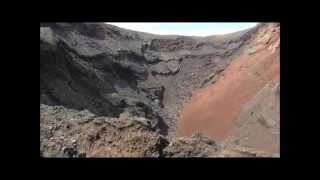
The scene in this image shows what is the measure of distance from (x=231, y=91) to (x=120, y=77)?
4.56 meters

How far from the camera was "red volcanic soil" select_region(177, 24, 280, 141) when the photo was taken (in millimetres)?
16000

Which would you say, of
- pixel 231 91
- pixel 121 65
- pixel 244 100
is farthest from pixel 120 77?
pixel 244 100

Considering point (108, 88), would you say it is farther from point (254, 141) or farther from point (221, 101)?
point (254, 141)

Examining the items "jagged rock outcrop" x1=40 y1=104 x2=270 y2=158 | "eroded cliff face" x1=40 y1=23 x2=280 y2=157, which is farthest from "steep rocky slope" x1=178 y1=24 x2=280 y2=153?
"jagged rock outcrop" x1=40 y1=104 x2=270 y2=158

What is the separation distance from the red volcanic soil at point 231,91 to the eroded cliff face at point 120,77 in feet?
2.02

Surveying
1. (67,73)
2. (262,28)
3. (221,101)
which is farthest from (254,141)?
(262,28)

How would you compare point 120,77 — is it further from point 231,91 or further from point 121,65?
point 231,91

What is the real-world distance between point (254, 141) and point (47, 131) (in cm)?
553

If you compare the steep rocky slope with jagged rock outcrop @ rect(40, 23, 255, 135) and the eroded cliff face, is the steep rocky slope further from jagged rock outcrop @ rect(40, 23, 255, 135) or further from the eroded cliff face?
jagged rock outcrop @ rect(40, 23, 255, 135)

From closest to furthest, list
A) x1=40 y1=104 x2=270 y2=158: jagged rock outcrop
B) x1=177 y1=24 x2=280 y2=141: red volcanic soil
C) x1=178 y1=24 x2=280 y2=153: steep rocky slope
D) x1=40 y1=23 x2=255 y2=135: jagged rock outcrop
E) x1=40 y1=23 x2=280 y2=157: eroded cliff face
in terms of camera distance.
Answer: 1. x1=40 y1=104 x2=270 y2=158: jagged rock outcrop
2. x1=40 y1=23 x2=280 y2=157: eroded cliff face
3. x1=178 y1=24 x2=280 y2=153: steep rocky slope
4. x1=40 y1=23 x2=255 y2=135: jagged rock outcrop
5. x1=177 y1=24 x2=280 y2=141: red volcanic soil

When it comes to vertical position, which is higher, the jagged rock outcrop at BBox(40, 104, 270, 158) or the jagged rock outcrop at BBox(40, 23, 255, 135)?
the jagged rock outcrop at BBox(40, 23, 255, 135)

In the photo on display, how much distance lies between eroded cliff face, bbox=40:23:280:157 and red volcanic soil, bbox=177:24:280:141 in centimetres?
61

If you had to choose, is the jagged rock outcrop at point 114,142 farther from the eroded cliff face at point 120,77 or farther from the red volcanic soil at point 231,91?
the red volcanic soil at point 231,91

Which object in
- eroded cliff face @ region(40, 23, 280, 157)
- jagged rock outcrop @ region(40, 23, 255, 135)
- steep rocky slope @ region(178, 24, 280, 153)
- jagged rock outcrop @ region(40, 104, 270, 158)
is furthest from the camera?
jagged rock outcrop @ region(40, 23, 255, 135)
